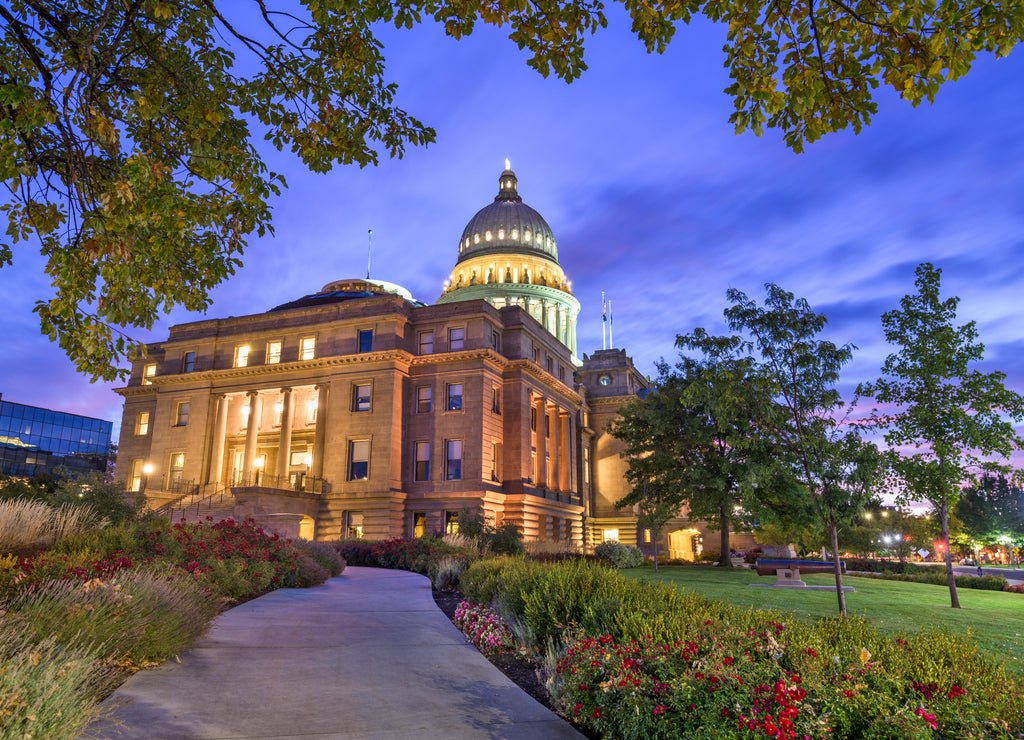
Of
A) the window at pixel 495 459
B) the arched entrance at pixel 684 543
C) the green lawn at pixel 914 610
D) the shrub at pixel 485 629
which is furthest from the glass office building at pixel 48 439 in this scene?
the green lawn at pixel 914 610

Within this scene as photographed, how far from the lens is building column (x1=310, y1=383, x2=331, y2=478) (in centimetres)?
4831

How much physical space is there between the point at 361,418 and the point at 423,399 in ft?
15.8

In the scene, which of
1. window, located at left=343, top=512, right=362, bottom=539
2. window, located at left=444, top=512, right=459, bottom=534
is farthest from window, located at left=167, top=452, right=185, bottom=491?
window, located at left=444, top=512, right=459, bottom=534

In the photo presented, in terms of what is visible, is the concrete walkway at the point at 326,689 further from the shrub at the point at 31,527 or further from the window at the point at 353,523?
the window at the point at 353,523

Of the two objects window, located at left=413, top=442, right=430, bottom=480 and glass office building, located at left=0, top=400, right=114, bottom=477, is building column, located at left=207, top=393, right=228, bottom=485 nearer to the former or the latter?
window, located at left=413, top=442, right=430, bottom=480

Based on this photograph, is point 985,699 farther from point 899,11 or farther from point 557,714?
point 899,11

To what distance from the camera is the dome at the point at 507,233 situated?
9069 centimetres

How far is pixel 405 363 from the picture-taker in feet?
161

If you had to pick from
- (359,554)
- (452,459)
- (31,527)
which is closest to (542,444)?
(452,459)

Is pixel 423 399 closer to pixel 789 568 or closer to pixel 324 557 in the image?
pixel 324 557

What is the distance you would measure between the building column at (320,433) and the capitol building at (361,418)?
0.10 metres

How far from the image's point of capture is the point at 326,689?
7.98 m

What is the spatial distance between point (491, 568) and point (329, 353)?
36.9 m

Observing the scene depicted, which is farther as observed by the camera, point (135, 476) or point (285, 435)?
point (135, 476)
